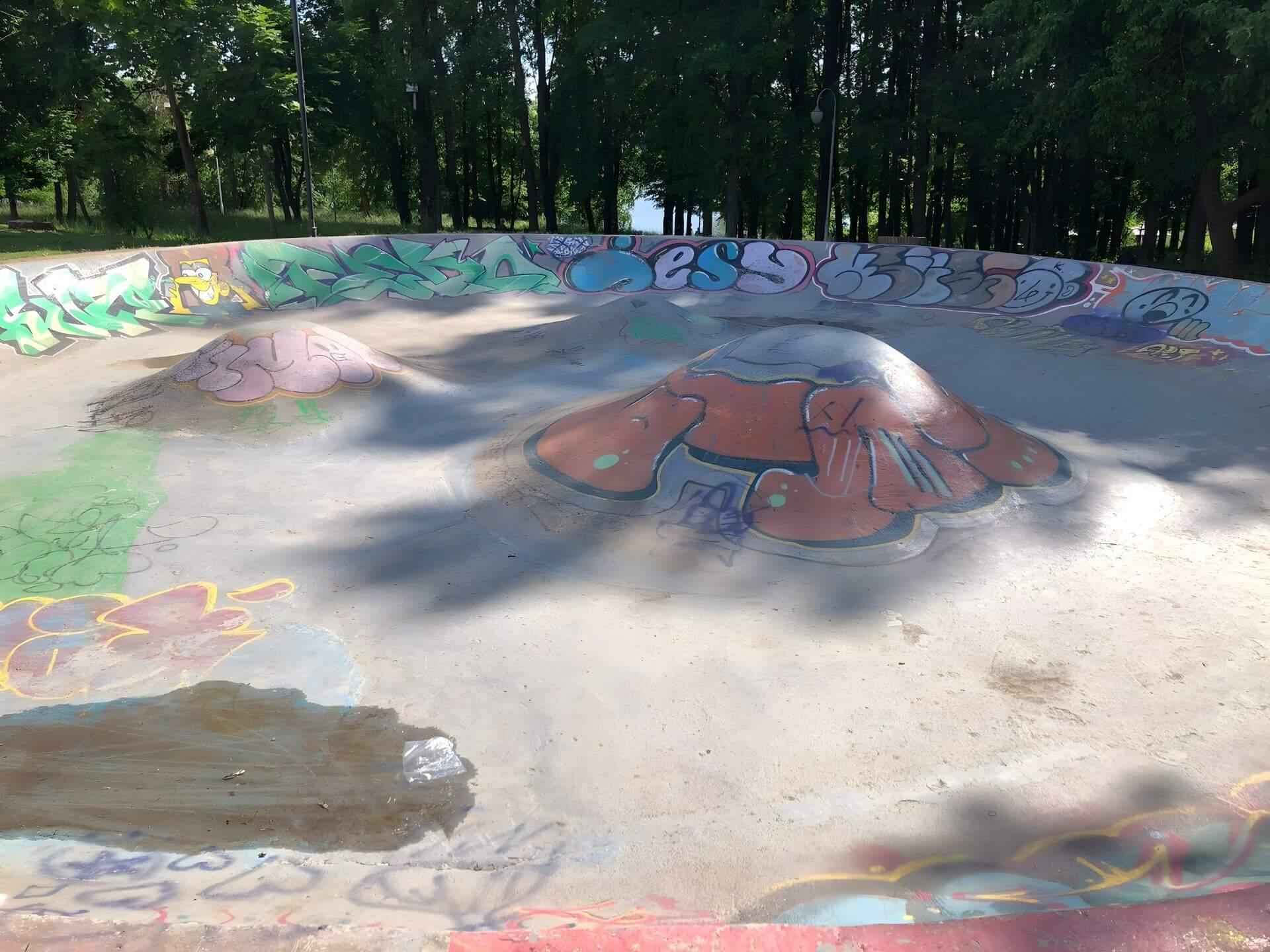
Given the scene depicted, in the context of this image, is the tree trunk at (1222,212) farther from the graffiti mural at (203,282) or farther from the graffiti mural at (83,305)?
the graffiti mural at (83,305)

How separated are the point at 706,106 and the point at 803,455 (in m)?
26.8

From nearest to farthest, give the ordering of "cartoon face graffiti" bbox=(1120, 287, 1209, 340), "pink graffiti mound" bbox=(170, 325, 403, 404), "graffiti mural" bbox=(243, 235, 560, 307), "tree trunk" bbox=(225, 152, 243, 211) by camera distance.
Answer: "pink graffiti mound" bbox=(170, 325, 403, 404) < "cartoon face graffiti" bbox=(1120, 287, 1209, 340) < "graffiti mural" bbox=(243, 235, 560, 307) < "tree trunk" bbox=(225, 152, 243, 211)

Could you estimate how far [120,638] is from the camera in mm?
6086

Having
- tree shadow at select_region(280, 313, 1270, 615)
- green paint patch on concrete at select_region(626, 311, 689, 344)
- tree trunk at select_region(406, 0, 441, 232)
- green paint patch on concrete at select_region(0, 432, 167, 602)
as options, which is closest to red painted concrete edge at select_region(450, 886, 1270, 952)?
tree shadow at select_region(280, 313, 1270, 615)

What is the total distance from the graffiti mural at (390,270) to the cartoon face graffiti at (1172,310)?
12865mm

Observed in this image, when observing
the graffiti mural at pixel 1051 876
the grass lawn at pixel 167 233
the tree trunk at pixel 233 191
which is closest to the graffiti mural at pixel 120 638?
the graffiti mural at pixel 1051 876

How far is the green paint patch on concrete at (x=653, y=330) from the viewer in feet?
50.9

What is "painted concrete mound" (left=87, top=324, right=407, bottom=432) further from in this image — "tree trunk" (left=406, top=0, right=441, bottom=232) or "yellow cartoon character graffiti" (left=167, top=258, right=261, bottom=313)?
"tree trunk" (left=406, top=0, right=441, bottom=232)

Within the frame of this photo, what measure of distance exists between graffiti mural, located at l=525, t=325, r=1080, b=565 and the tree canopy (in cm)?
1649

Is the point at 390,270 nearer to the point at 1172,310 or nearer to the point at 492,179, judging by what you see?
the point at 1172,310

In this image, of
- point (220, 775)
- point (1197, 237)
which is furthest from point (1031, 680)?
point (1197, 237)

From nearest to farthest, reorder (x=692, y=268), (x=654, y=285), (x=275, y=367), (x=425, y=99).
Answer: (x=275, y=367)
(x=654, y=285)
(x=692, y=268)
(x=425, y=99)

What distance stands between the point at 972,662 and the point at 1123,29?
69.2 ft

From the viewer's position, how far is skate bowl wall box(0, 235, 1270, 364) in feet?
50.8
